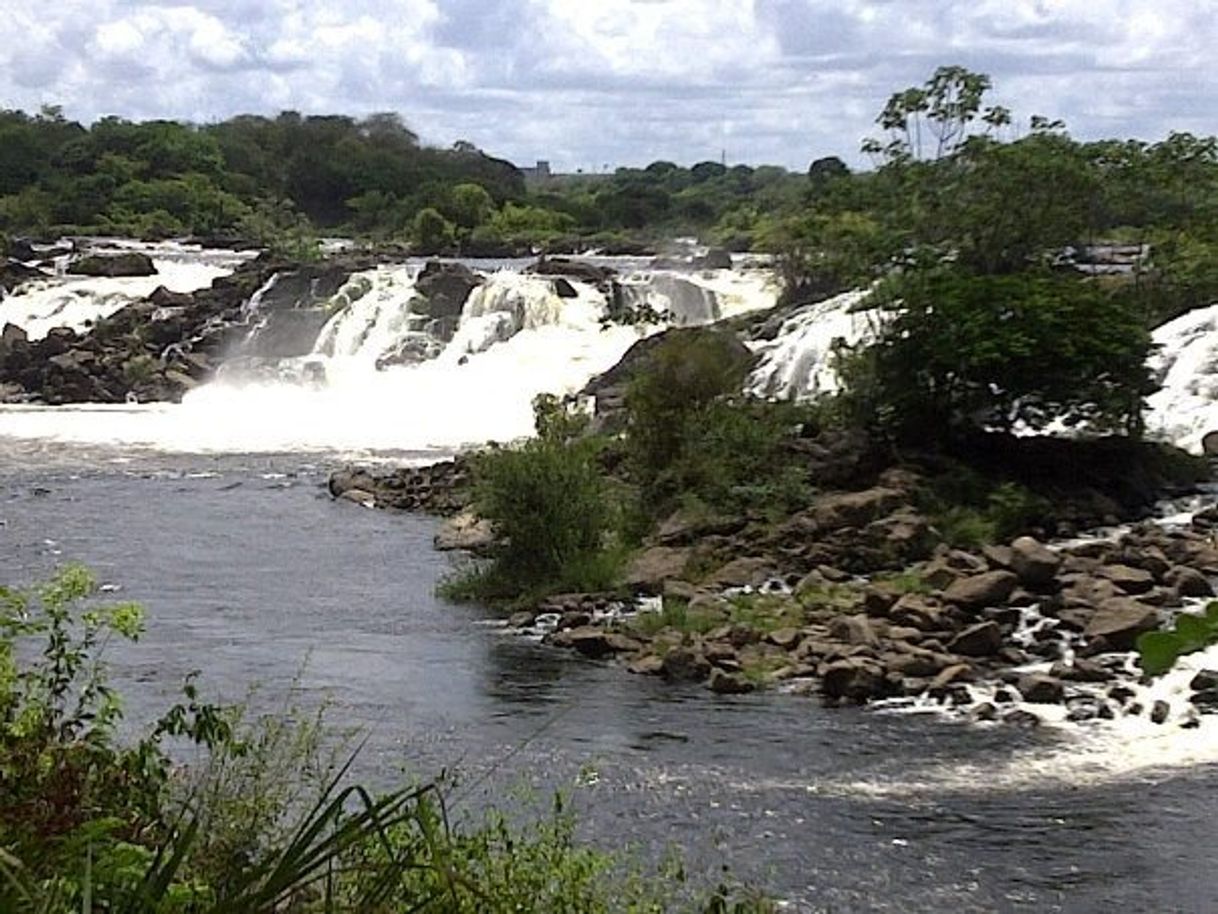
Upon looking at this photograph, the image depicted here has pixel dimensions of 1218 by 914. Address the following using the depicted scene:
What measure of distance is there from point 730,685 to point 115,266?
44392 millimetres

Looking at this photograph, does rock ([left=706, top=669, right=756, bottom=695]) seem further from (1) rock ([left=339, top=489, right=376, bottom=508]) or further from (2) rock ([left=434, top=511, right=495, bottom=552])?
(1) rock ([left=339, top=489, right=376, bottom=508])

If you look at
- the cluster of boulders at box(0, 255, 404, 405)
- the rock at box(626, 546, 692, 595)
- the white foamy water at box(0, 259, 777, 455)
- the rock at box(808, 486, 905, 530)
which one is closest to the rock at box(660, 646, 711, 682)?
the rock at box(626, 546, 692, 595)

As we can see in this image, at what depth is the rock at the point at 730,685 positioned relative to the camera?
1803 cm

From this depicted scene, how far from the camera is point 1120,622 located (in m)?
18.8

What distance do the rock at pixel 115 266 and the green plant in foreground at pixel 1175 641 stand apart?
5714 centimetres

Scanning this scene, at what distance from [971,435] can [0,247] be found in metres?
46.0

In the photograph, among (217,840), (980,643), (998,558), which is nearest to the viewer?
(217,840)

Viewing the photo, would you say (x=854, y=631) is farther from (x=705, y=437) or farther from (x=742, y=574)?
(x=705, y=437)

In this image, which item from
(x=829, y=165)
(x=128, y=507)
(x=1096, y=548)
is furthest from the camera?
(x=829, y=165)

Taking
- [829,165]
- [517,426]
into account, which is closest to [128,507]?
[517,426]

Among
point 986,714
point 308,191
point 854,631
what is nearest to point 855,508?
point 854,631

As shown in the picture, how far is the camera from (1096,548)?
22.7 meters

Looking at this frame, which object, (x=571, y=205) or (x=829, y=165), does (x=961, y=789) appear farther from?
(x=571, y=205)

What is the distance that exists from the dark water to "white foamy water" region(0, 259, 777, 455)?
50.3ft
